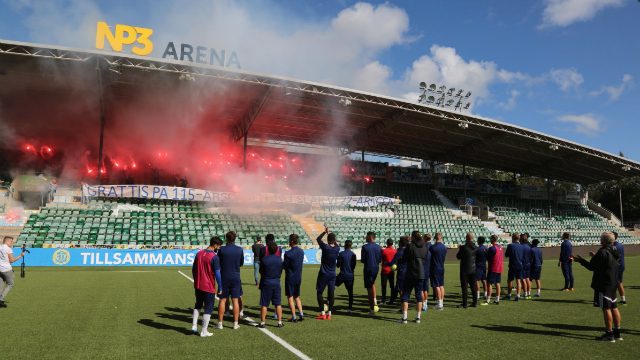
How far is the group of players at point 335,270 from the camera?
8.25 meters

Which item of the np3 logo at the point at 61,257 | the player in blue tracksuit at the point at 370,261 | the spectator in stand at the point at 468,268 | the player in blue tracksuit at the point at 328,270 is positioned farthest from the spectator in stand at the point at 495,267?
the np3 logo at the point at 61,257

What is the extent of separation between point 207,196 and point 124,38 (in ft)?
43.0

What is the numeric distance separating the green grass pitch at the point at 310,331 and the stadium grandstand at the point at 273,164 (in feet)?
49.9

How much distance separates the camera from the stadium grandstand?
27.6 meters

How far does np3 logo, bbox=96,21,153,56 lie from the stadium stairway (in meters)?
16.7

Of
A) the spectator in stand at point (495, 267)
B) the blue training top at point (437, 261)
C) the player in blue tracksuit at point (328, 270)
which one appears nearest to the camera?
the player in blue tracksuit at point (328, 270)

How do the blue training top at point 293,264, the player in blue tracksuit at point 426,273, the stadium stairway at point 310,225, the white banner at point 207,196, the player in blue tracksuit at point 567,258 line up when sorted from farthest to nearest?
the stadium stairway at point 310,225, the white banner at point 207,196, the player in blue tracksuit at point 567,258, the player in blue tracksuit at point 426,273, the blue training top at point 293,264

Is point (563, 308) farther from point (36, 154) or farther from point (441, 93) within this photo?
point (36, 154)

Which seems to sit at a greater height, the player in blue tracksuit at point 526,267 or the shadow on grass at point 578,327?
the player in blue tracksuit at point 526,267

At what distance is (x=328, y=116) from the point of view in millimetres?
35844

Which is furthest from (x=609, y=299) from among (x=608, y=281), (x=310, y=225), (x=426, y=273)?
(x=310, y=225)

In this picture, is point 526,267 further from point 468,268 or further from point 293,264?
point 293,264

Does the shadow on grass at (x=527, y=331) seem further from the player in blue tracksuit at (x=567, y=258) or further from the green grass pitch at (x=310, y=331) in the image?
the player in blue tracksuit at (x=567, y=258)

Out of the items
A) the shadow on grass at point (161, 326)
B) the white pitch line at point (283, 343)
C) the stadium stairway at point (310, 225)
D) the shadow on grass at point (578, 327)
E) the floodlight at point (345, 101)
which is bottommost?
the shadow on grass at point (161, 326)
